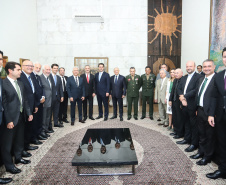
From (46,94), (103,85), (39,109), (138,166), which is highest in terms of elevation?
(103,85)

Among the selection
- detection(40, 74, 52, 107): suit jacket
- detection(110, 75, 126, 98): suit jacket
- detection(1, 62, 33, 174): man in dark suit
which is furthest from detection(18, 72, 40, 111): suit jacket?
detection(110, 75, 126, 98): suit jacket

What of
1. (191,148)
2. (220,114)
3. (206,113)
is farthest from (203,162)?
(220,114)

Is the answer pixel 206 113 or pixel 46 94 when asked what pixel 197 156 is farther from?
pixel 46 94

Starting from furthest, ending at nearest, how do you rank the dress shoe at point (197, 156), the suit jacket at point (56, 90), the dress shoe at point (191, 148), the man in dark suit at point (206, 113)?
the suit jacket at point (56, 90) → the dress shoe at point (191, 148) → the dress shoe at point (197, 156) → the man in dark suit at point (206, 113)

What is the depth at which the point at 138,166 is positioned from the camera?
2449 mm

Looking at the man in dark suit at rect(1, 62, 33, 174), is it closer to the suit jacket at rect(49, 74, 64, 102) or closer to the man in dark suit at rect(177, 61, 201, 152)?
the suit jacket at rect(49, 74, 64, 102)

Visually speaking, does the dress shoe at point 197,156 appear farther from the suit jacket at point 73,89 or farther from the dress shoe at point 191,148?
the suit jacket at point 73,89

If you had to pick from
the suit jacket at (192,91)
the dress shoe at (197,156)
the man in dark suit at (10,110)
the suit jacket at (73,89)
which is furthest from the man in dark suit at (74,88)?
the dress shoe at (197,156)

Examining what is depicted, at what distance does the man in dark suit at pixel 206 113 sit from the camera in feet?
7.82

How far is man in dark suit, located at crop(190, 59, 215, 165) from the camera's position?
238 cm

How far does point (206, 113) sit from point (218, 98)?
33 cm

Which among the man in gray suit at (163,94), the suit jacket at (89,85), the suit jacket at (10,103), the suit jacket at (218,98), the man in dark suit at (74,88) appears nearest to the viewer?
the suit jacket at (218,98)

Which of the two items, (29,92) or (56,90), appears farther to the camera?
(56,90)

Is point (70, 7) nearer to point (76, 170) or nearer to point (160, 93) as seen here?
point (160, 93)
